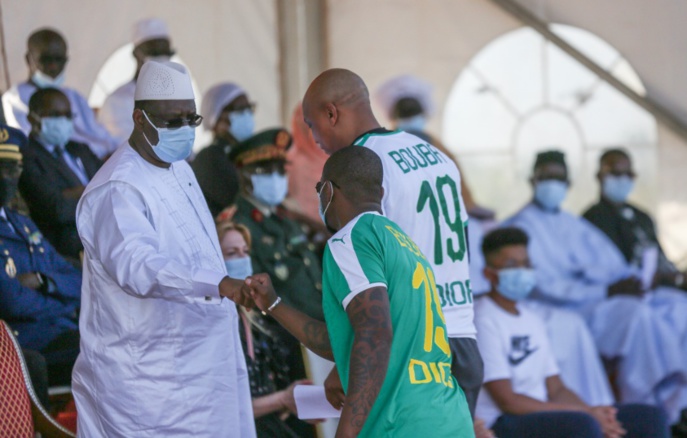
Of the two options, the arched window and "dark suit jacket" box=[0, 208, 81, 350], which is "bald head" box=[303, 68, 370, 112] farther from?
the arched window

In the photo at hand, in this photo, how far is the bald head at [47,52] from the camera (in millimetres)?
6656

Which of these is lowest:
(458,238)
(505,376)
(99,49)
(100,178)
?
(505,376)

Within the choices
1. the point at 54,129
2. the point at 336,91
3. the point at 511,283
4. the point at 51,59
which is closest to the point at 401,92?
the point at 511,283

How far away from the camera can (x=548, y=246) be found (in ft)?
26.5

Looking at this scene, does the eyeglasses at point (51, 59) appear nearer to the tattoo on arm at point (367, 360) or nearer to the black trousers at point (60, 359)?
the black trousers at point (60, 359)

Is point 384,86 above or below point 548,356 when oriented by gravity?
above

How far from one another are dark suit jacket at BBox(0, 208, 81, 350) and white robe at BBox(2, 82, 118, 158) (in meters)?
0.93

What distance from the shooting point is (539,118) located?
945 cm

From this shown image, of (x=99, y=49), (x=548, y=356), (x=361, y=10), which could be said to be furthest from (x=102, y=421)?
(x=361, y=10)

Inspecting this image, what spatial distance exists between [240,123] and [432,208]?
3.50 m

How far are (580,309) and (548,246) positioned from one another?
481 mm

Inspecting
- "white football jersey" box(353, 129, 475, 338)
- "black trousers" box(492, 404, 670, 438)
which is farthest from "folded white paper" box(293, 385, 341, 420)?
"black trousers" box(492, 404, 670, 438)

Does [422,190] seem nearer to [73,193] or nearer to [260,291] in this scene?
[260,291]

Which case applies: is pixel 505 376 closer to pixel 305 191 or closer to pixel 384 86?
pixel 305 191
